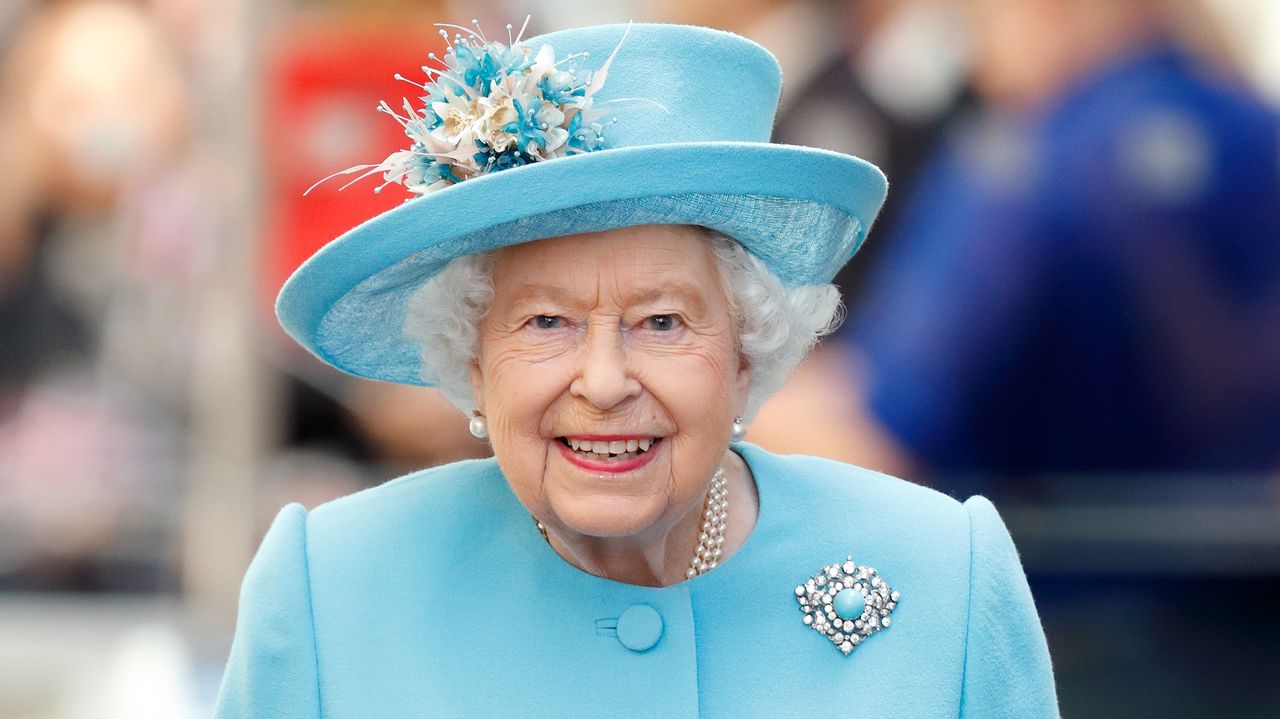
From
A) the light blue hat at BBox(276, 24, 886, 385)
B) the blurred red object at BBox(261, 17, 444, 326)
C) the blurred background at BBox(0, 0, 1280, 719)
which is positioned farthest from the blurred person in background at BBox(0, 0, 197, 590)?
the light blue hat at BBox(276, 24, 886, 385)

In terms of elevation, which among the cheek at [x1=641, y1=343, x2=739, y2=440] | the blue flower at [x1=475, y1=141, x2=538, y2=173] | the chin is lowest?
the chin

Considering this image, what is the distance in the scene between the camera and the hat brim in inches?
87.3

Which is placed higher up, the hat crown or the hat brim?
the hat crown

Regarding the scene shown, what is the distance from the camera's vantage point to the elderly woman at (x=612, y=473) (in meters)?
2.34

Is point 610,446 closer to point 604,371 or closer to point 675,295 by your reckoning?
point 604,371

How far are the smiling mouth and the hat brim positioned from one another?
291mm

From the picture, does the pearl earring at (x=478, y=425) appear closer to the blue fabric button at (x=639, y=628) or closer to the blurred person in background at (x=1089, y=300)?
Answer: the blue fabric button at (x=639, y=628)

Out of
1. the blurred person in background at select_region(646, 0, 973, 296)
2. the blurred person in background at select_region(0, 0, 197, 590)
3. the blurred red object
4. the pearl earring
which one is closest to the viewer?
the pearl earring

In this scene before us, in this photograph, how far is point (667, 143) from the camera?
234 cm

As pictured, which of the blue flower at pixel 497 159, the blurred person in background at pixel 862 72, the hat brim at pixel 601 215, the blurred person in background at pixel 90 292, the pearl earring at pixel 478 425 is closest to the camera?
the hat brim at pixel 601 215

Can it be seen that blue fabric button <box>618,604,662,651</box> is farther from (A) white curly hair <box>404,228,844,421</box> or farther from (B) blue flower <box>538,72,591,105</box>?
(B) blue flower <box>538,72,591,105</box>

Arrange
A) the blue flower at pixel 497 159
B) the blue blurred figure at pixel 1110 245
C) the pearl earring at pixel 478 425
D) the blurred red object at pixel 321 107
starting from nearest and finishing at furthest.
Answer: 1. the blue flower at pixel 497 159
2. the pearl earring at pixel 478 425
3. the blue blurred figure at pixel 1110 245
4. the blurred red object at pixel 321 107

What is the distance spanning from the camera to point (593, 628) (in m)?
2.55

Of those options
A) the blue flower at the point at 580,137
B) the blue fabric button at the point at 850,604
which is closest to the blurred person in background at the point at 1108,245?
the blue fabric button at the point at 850,604
